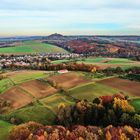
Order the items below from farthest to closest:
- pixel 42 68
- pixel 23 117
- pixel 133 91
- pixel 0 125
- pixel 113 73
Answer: pixel 42 68
pixel 113 73
pixel 133 91
pixel 23 117
pixel 0 125

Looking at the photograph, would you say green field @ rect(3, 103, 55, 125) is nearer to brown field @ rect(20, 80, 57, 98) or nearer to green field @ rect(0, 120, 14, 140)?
green field @ rect(0, 120, 14, 140)

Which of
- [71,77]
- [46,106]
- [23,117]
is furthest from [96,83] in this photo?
[23,117]

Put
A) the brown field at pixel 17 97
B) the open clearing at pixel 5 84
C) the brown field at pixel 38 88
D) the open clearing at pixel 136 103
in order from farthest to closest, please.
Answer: the open clearing at pixel 5 84 → the brown field at pixel 38 88 → the brown field at pixel 17 97 → the open clearing at pixel 136 103

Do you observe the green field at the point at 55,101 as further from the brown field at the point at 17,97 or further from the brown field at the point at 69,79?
the brown field at the point at 69,79

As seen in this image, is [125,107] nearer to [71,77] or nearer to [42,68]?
[71,77]

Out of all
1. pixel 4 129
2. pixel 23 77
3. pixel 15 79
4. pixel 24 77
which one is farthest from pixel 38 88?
pixel 4 129

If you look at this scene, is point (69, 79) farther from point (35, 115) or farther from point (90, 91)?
point (35, 115)

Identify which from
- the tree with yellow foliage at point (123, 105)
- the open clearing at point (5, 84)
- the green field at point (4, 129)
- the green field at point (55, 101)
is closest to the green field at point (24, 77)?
the open clearing at point (5, 84)
